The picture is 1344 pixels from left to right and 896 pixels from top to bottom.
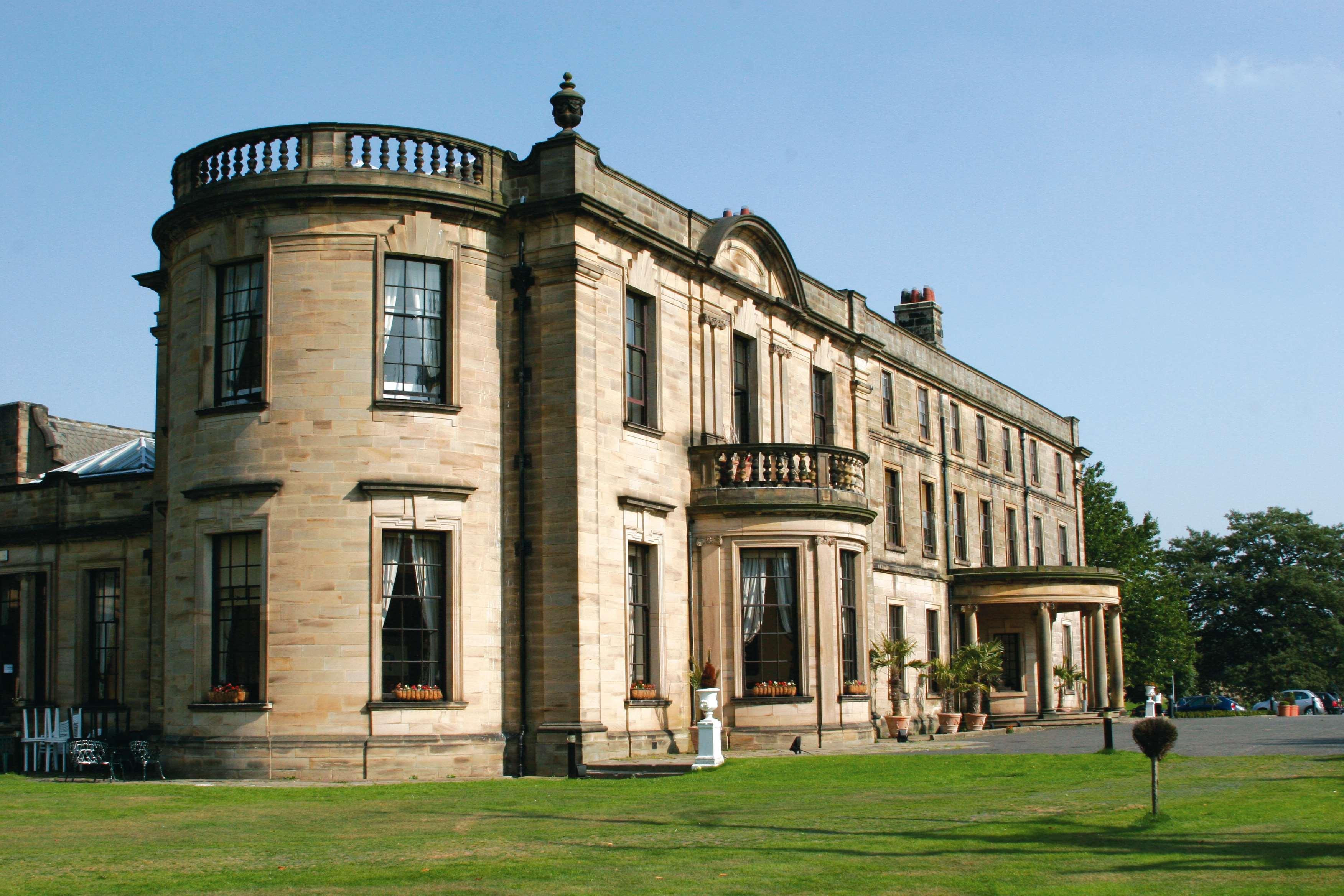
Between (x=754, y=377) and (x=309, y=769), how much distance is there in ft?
40.4

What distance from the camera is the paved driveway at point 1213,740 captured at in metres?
25.3

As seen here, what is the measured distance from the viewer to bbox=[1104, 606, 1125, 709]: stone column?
44594 mm

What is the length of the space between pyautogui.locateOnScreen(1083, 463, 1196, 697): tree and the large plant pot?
97.4 feet

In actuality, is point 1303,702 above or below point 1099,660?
below

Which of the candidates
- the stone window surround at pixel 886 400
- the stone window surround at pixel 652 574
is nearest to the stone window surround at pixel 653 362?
the stone window surround at pixel 652 574

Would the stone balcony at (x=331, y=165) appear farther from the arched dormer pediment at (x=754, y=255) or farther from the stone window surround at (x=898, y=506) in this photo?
the stone window surround at (x=898, y=506)

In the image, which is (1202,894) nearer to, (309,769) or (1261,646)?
(309,769)

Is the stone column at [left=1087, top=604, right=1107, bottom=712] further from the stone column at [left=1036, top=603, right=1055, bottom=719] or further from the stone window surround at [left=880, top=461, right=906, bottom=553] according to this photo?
the stone window surround at [left=880, top=461, right=906, bottom=553]

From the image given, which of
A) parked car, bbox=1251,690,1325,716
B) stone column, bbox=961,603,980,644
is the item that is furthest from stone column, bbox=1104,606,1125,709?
parked car, bbox=1251,690,1325,716

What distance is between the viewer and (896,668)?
116 ft

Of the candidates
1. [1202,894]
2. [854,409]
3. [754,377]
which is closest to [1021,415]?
[854,409]

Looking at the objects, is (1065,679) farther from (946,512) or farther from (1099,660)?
(946,512)

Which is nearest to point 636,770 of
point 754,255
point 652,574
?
point 652,574

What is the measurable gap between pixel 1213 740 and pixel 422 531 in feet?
57.0
